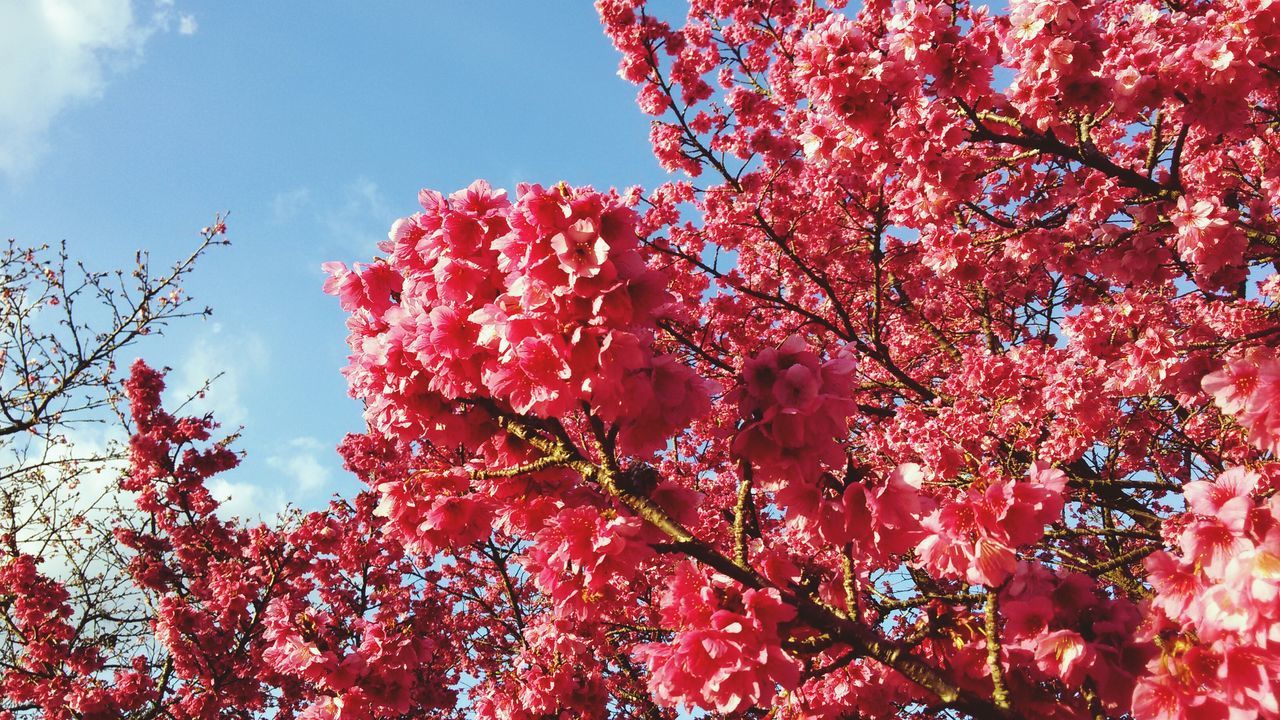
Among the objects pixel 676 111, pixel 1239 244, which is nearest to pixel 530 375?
pixel 1239 244

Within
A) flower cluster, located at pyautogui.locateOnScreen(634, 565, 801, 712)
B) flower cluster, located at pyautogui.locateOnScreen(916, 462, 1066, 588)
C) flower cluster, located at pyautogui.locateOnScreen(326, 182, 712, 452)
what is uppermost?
flower cluster, located at pyautogui.locateOnScreen(326, 182, 712, 452)

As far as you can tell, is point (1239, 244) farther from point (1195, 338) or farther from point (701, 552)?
point (701, 552)

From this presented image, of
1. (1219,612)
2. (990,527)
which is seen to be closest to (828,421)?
(990,527)

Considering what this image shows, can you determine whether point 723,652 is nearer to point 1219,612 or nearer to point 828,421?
point 828,421

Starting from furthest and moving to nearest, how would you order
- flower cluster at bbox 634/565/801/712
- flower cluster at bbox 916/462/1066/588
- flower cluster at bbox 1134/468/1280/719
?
flower cluster at bbox 916/462/1066/588 < flower cluster at bbox 634/565/801/712 < flower cluster at bbox 1134/468/1280/719

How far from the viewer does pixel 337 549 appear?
9703 mm

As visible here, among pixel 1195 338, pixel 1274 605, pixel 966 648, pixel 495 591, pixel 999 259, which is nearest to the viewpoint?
pixel 1274 605

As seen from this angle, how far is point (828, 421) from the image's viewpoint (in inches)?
103

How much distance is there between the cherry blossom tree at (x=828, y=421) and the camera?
7.98 ft

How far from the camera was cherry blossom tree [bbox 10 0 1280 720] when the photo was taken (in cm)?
243

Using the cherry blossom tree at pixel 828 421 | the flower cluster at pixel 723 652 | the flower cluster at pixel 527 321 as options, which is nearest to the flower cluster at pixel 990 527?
the cherry blossom tree at pixel 828 421

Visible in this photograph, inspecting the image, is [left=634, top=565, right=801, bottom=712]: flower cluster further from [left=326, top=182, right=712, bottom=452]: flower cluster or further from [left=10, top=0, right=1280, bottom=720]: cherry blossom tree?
[left=326, top=182, right=712, bottom=452]: flower cluster

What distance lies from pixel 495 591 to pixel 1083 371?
28.9 feet

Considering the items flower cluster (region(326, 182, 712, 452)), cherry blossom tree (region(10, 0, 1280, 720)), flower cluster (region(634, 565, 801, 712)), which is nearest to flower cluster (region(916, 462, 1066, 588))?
cherry blossom tree (region(10, 0, 1280, 720))
